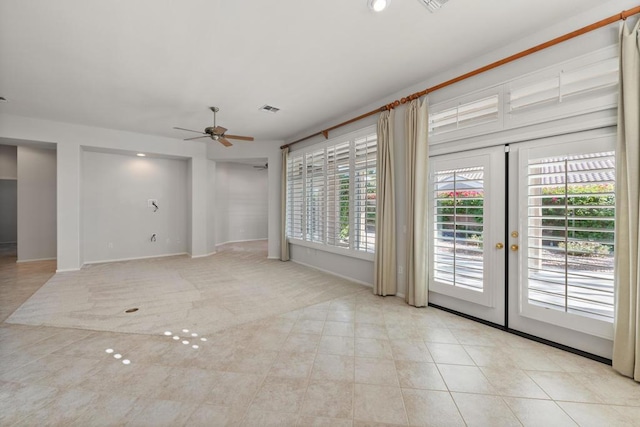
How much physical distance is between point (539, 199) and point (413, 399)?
87.3 inches

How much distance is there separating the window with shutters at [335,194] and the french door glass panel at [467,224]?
3.67 feet

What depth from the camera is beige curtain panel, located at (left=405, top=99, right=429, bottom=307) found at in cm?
348

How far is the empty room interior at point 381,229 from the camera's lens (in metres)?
1.95

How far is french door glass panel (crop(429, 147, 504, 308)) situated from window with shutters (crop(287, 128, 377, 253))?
3.67 feet

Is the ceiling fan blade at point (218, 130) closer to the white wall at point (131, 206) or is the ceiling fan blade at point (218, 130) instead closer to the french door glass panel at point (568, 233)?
the white wall at point (131, 206)

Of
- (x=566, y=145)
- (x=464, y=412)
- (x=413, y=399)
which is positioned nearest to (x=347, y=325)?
(x=413, y=399)

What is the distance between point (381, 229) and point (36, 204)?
8.23 m

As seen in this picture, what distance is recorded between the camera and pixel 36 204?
21.1ft

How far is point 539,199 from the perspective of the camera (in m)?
2.60

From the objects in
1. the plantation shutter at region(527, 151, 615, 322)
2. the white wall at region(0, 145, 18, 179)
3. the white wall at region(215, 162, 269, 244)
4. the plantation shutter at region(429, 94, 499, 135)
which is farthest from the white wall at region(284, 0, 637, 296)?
the white wall at region(0, 145, 18, 179)

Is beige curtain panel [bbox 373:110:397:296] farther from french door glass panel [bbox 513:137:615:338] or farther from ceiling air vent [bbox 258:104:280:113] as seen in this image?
ceiling air vent [bbox 258:104:280:113]

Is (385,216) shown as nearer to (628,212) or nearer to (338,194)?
(338,194)

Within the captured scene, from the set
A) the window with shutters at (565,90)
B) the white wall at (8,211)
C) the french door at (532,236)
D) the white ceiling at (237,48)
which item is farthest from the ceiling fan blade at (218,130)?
the white wall at (8,211)

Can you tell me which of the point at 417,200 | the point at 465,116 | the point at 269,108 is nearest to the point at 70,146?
the point at 269,108
